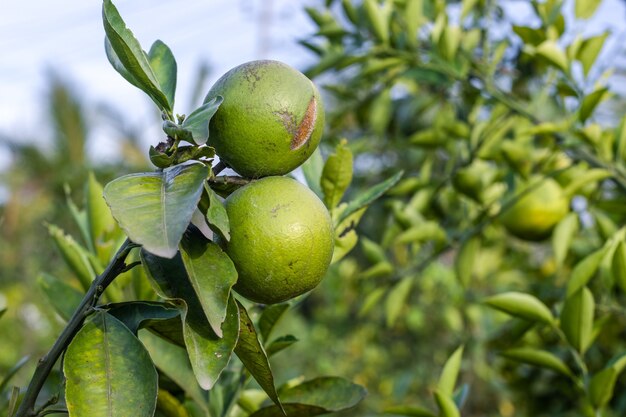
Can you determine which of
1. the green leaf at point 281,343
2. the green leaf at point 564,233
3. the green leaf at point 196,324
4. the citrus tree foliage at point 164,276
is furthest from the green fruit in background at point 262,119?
the green leaf at point 564,233

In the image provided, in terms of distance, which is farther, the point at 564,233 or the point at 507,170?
the point at 507,170

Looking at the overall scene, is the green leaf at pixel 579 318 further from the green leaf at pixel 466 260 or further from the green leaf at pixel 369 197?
the green leaf at pixel 466 260

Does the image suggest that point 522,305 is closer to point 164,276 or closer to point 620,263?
point 620,263

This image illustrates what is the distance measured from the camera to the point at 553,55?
1303mm

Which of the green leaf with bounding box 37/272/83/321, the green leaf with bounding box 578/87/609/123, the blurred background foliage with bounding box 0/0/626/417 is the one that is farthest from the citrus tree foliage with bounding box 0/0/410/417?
the green leaf with bounding box 578/87/609/123

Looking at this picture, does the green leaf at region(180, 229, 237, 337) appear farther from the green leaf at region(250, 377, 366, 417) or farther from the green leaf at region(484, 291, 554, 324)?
the green leaf at region(484, 291, 554, 324)

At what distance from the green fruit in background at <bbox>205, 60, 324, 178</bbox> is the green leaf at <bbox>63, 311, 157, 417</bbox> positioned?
189 mm

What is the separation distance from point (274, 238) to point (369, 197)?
25 cm

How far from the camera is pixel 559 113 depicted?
158 centimetres

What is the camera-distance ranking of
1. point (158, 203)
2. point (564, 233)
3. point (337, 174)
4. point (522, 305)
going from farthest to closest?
point (564, 233), point (522, 305), point (337, 174), point (158, 203)

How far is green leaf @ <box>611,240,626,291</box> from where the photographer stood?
3.37 ft

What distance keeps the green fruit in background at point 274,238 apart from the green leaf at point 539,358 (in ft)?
1.74

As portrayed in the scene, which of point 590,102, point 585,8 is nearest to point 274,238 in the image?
point 590,102

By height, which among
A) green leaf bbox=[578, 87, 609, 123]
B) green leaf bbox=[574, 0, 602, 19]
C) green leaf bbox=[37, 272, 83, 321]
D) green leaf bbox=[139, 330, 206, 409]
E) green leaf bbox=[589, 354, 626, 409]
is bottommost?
green leaf bbox=[589, 354, 626, 409]
